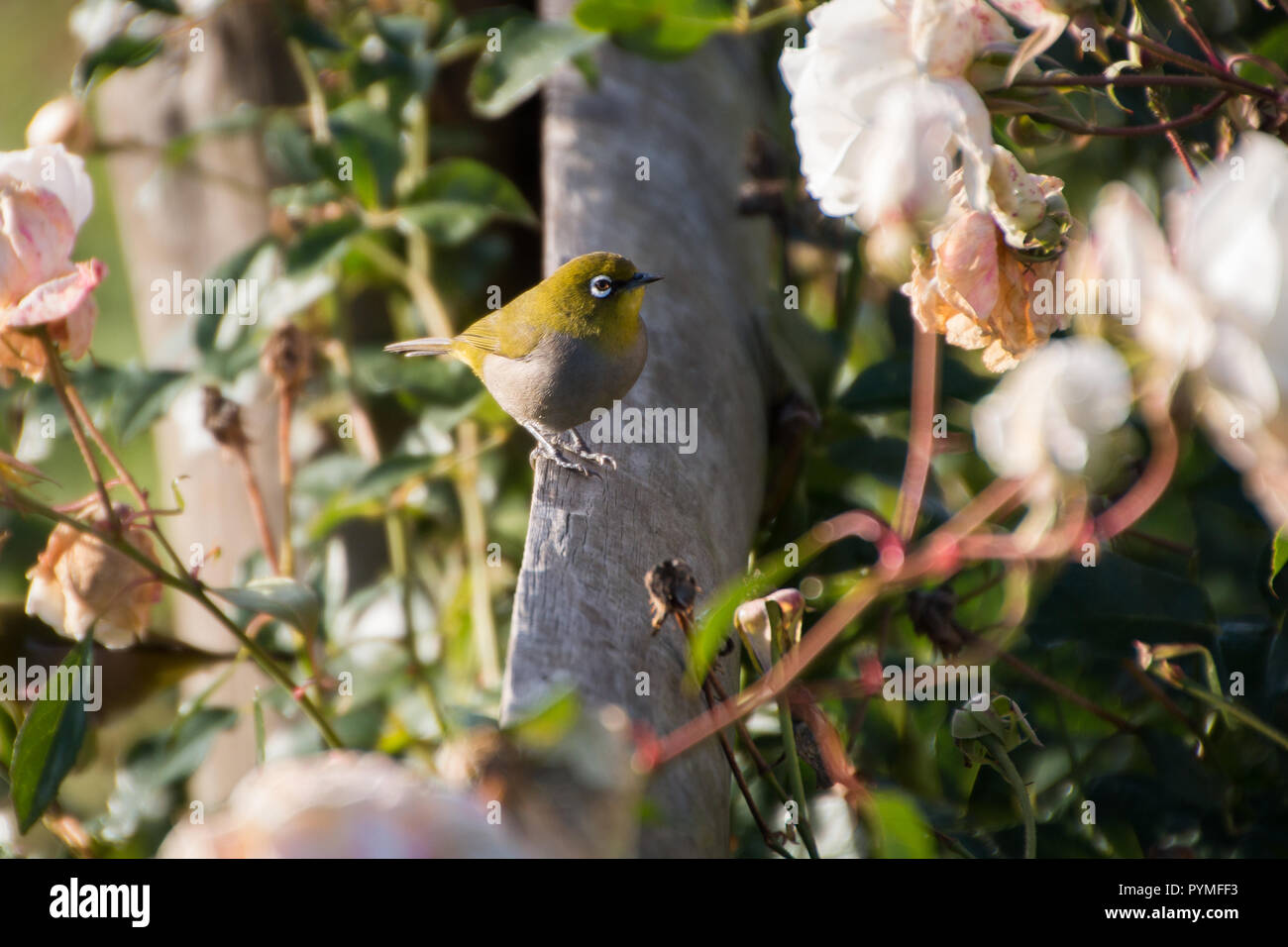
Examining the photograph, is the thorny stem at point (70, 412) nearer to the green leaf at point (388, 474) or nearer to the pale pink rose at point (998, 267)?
the green leaf at point (388, 474)

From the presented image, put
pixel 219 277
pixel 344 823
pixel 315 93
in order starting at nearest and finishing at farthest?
pixel 344 823, pixel 219 277, pixel 315 93

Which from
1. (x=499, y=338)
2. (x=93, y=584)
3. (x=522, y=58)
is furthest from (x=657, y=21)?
(x=93, y=584)

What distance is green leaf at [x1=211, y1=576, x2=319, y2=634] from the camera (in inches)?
40.2

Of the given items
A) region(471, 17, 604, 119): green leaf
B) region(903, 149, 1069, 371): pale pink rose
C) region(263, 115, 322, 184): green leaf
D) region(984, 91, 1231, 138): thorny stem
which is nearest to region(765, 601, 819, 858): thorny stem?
region(903, 149, 1069, 371): pale pink rose

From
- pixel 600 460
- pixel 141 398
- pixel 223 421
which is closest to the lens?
pixel 600 460

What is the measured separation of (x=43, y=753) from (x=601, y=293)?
2.87ft

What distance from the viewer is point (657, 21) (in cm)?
129

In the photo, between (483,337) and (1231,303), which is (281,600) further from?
(1231,303)

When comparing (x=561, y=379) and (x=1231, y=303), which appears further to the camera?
(x=561, y=379)

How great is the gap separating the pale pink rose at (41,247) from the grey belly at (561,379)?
0.65m

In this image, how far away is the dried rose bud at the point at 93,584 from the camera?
0.99 meters

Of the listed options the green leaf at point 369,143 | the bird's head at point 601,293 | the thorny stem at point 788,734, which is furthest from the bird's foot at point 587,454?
the green leaf at point 369,143

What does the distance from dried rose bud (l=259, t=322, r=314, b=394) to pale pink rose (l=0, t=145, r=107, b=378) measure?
0.55m

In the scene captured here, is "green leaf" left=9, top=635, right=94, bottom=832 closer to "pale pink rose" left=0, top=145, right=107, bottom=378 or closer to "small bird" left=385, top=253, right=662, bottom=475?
"pale pink rose" left=0, top=145, right=107, bottom=378
